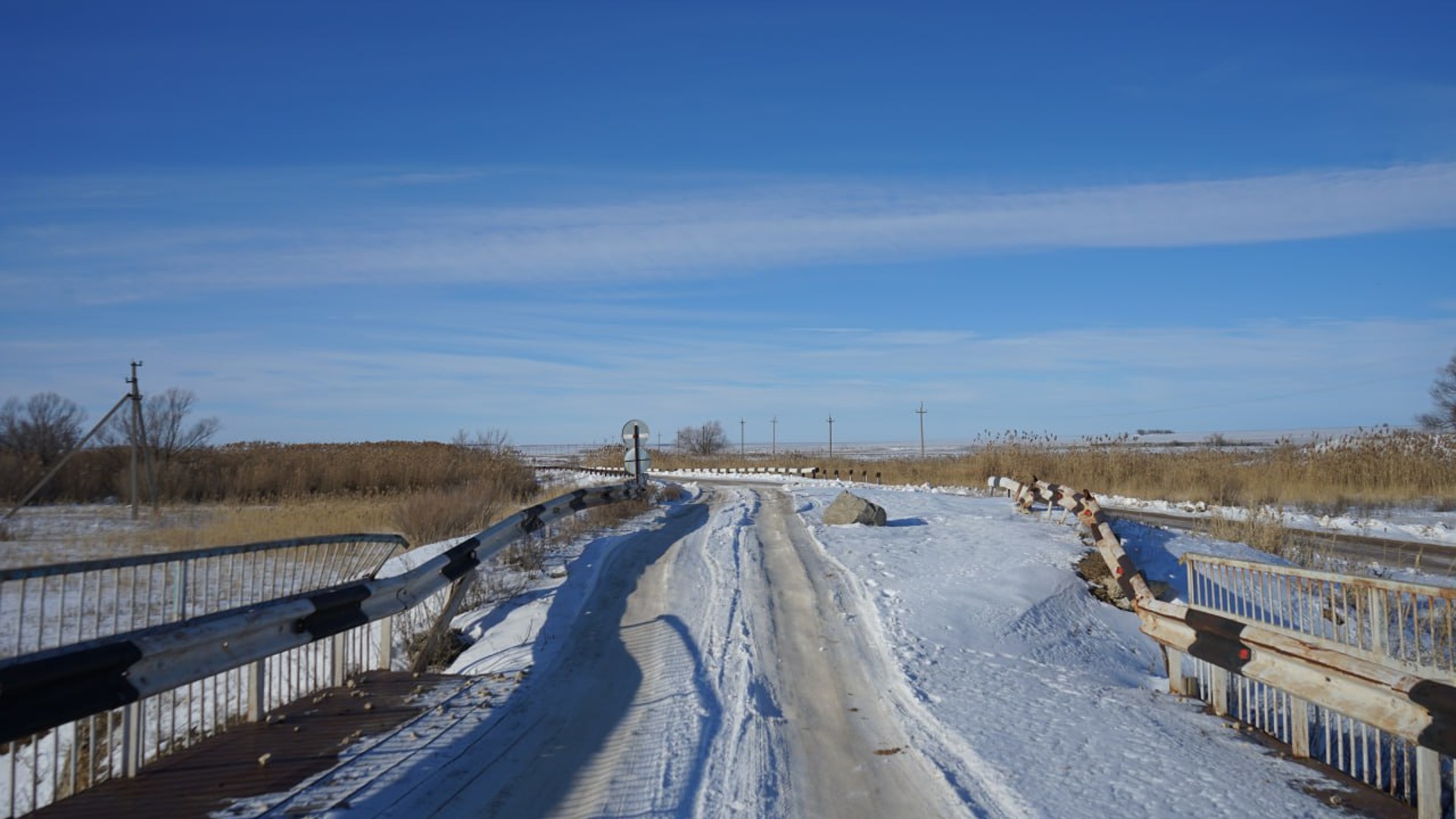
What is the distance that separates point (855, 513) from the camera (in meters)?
15.5

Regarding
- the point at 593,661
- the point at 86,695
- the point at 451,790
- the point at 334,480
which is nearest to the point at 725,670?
the point at 593,661

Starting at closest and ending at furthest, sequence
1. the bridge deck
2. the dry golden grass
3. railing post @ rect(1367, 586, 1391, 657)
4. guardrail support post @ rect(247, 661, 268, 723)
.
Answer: the bridge deck
railing post @ rect(1367, 586, 1391, 657)
guardrail support post @ rect(247, 661, 268, 723)
the dry golden grass

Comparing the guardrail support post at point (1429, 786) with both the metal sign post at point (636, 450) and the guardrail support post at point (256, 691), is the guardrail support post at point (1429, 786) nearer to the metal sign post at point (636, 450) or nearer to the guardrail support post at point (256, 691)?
the guardrail support post at point (256, 691)

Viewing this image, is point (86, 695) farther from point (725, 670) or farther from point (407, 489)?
point (407, 489)

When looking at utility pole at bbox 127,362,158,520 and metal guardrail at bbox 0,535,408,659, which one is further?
utility pole at bbox 127,362,158,520

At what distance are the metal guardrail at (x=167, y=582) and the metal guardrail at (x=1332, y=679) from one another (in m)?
6.65

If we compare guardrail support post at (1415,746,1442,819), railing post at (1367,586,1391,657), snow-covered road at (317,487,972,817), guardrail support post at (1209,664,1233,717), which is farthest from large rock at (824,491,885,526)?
guardrail support post at (1415,746,1442,819)

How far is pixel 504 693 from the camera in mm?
7484

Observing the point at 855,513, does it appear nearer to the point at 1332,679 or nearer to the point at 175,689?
the point at 1332,679

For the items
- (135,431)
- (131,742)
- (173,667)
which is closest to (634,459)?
(135,431)

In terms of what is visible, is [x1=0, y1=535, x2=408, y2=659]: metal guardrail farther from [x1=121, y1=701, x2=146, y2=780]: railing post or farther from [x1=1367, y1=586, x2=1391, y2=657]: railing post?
[x1=1367, y1=586, x2=1391, y2=657]: railing post

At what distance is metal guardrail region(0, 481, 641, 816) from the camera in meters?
4.05

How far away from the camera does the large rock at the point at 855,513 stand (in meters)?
15.5

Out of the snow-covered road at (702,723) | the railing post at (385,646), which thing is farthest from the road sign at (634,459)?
the railing post at (385,646)
